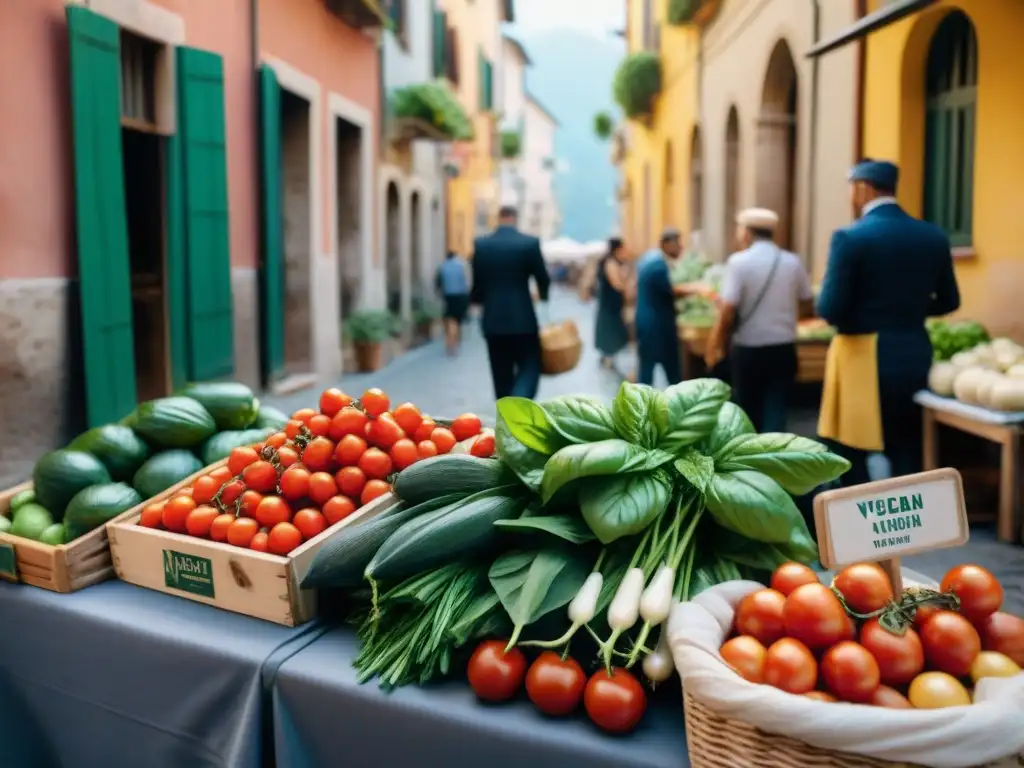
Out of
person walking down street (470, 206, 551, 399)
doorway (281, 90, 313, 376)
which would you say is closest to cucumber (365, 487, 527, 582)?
person walking down street (470, 206, 551, 399)

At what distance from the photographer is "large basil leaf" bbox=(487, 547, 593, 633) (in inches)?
68.3

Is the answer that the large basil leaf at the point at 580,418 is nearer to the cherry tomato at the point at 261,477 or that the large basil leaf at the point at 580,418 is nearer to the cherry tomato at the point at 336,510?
the cherry tomato at the point at 336,510

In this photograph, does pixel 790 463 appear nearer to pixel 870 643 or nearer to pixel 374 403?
pixel 870 643

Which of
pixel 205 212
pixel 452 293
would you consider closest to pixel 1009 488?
pixel 205 212

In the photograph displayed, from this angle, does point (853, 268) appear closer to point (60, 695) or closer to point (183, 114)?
point (60, 695)

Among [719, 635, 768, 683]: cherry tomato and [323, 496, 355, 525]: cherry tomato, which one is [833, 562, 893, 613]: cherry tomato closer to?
[719, 635, 768, 683]: cherry tomato

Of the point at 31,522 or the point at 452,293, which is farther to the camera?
the point at 452,293

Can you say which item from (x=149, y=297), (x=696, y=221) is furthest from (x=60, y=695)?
(x=696, y=221)

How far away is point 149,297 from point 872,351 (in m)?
5.34

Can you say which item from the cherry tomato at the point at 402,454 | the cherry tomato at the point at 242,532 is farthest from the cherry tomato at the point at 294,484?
the cherry tomato at the point at 402,454

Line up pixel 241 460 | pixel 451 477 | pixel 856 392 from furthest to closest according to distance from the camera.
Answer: pixel 856 392
pixel 241 460
pixel 451 477

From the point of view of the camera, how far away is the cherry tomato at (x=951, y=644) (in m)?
1.46

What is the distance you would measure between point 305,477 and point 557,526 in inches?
28.6

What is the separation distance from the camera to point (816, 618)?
4.88 feet
